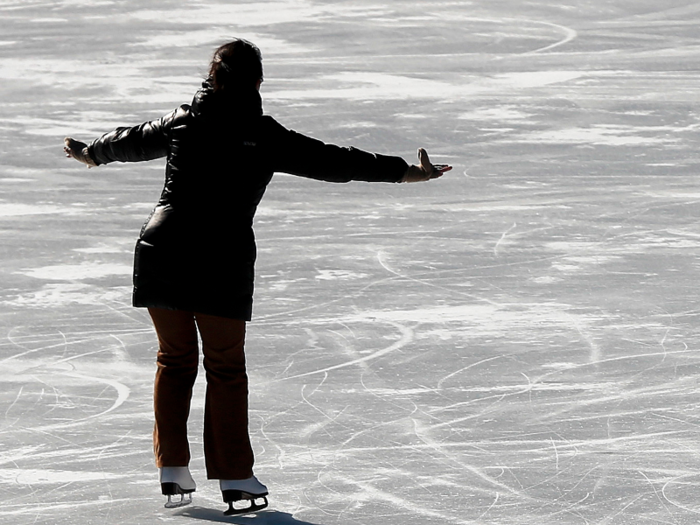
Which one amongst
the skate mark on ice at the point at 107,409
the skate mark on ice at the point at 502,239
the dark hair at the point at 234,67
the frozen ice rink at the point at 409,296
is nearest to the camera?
the dark hair at the point at 234,67

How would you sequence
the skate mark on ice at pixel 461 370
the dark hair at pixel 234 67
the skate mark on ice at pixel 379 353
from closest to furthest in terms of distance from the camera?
the dark hair at pixel 234 67 → the skate mark on ice at pixel 461 370 → the skate mark on ice at pixel 379 353

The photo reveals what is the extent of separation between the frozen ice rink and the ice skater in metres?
0.23

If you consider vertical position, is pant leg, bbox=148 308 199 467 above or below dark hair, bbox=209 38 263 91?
below

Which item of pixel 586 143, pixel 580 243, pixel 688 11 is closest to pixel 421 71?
pixel 586 143

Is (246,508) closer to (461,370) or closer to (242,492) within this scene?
(242,492)

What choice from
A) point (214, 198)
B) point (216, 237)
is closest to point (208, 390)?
point (216, 237)

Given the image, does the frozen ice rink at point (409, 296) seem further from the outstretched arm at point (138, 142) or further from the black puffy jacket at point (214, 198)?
the outstretched arm at point (138, 142)

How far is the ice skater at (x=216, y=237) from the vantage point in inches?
190

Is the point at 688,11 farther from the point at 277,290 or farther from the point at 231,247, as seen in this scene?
the point at 231,247

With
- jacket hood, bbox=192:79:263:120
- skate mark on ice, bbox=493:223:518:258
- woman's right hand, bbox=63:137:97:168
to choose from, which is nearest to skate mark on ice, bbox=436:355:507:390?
woman's right hand, bbox=63:137:97:168

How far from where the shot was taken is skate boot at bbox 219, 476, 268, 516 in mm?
4953

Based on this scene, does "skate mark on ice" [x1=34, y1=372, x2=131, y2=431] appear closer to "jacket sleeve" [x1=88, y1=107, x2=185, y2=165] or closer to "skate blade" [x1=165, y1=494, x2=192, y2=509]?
"skate blade" [x1=165, y1=494, x2=192, y2=509]

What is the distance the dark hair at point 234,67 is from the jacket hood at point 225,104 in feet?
0.07

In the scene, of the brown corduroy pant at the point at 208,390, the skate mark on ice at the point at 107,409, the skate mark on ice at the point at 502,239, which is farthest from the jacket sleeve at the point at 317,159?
the skate mark on ice at the point at 502,239
